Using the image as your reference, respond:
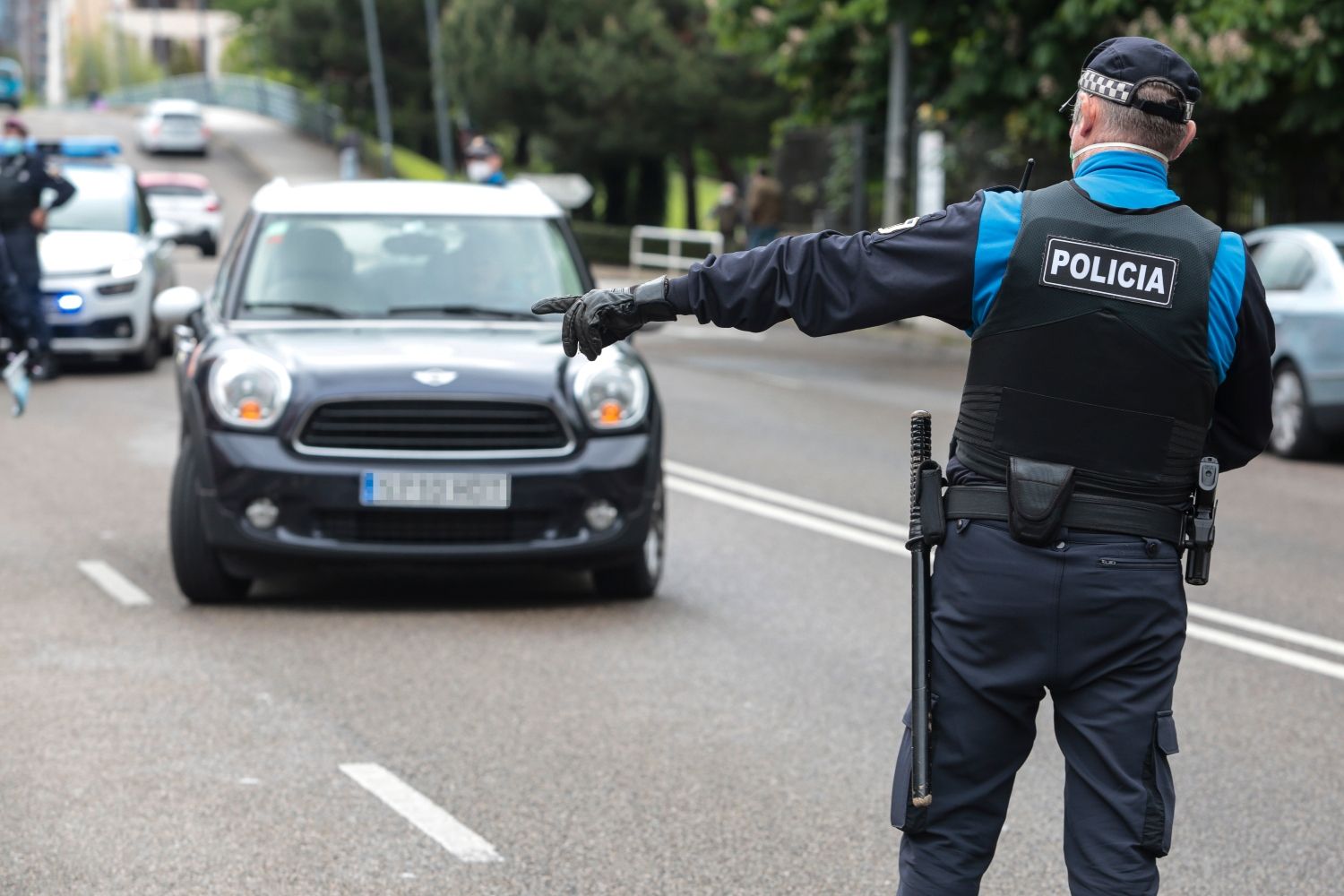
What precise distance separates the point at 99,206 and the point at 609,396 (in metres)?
11.5

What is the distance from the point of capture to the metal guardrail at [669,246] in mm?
38688

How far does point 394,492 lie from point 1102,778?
4.75 m

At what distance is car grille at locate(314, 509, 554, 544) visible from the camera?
8.02 meters

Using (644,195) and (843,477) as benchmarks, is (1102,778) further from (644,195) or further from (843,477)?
(644,195)


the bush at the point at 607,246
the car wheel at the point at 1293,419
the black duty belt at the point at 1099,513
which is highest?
the black duty belt at the point at 1099,513

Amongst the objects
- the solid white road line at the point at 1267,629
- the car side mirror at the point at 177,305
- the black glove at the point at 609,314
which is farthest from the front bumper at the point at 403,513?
the black glove at the point at 609,314

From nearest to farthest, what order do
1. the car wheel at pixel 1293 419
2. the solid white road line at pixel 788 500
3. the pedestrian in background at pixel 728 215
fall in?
the solid white road line at pixel 788 500 < the car wheel at pixel 1293 419 < the pedestrian in background at pixel 728 215

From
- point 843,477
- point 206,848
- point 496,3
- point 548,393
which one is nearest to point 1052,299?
point 206,848

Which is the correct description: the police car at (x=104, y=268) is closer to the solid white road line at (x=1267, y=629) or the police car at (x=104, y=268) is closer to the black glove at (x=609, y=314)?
the solid white road line at (x=1267, y=629)

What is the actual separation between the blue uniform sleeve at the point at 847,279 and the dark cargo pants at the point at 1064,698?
1.28ft

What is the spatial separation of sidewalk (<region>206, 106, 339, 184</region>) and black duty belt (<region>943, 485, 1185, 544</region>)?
53.2m

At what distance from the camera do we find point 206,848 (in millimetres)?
5121

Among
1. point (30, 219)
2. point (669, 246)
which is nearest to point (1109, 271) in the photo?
point (30, 219)

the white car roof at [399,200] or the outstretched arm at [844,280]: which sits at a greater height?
the outstretched arm at [844,280]
